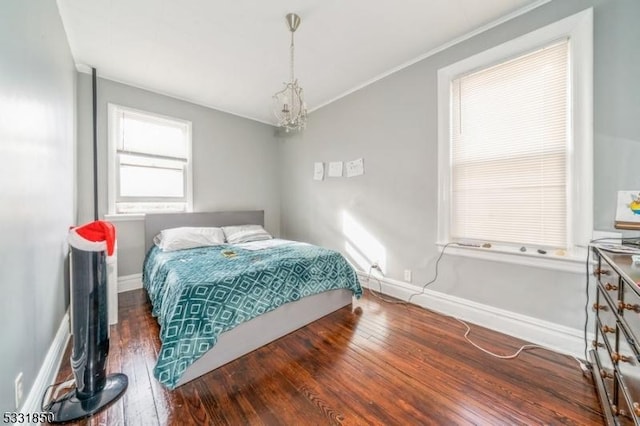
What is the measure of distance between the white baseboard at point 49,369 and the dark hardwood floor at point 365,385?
12cm

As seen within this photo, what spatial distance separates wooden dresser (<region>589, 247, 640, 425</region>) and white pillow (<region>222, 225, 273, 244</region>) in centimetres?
329

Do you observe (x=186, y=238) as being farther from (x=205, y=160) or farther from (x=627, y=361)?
(x=627, y=361)

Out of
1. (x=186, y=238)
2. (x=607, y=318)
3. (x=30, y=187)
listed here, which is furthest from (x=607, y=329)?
(x=186, y=238)

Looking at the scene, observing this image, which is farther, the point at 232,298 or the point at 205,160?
the point at 205,160

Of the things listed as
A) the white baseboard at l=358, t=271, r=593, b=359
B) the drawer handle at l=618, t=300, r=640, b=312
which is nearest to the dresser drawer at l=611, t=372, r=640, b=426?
the drawer handle at l=618, t=300, r=640, b=312

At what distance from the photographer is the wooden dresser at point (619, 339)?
1.02m

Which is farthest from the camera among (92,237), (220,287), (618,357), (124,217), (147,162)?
(147,162)

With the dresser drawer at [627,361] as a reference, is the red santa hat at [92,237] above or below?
above

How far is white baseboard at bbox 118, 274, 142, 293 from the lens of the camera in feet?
10.2

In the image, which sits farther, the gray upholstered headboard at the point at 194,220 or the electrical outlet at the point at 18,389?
the gray upholstered headboard at the point at 194,220

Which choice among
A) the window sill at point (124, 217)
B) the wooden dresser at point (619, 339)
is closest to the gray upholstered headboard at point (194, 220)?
the window sill at point (124, 217)

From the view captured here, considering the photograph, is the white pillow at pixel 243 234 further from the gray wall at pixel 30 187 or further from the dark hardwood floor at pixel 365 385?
the gray wall at pixel 30 187

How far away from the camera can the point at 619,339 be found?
3.99ft

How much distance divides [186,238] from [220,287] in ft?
4.92
